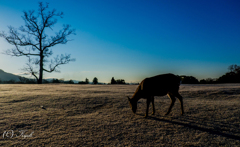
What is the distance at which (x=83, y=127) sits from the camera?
3307 mm

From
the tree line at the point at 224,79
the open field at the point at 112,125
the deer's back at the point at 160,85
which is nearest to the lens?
the open field at the point at 112,125

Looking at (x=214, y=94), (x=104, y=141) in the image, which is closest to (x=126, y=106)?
(x=104, y=141)

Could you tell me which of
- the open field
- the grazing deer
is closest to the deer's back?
the grazing deer

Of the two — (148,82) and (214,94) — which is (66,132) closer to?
(148,82)

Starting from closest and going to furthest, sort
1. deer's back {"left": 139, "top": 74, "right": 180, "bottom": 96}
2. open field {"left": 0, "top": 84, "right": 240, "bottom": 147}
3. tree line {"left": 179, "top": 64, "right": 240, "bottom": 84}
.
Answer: open field {"left": 0, "top": 84, "right": 240, "bottom": 147} < deer's back {"left": 139, "top": 74, "right": 180, "bottom": 96} < tree line {"left": 179, "top": 64, "right": 240, "bottom": 84}

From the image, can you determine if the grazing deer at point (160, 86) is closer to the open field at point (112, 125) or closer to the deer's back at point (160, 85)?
the deer's back at point (160, 85)

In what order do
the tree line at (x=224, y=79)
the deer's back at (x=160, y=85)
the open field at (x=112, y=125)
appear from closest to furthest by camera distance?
the open field at (x=112, y=125), the deer's back at (x=160, y=85), the tree line at (x=224, y=79)

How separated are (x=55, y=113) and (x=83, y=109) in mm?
886

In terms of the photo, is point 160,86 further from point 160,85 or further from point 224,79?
point 224,79

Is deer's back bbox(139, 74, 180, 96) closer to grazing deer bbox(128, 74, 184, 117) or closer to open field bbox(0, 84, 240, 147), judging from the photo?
grazing deer bbox(128, 74, 184, 117)

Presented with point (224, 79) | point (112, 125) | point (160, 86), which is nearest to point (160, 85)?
point (160, 86)

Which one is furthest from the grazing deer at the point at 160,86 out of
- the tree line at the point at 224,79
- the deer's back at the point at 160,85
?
the tree line at the point at 224,79

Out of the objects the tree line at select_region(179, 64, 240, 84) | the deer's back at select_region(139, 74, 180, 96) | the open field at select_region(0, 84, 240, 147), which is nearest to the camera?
the open field at select_region(0, 84, 240, 147)

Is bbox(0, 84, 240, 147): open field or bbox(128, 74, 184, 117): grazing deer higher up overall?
bbox(128, 74, 184, 117): grazing deer
